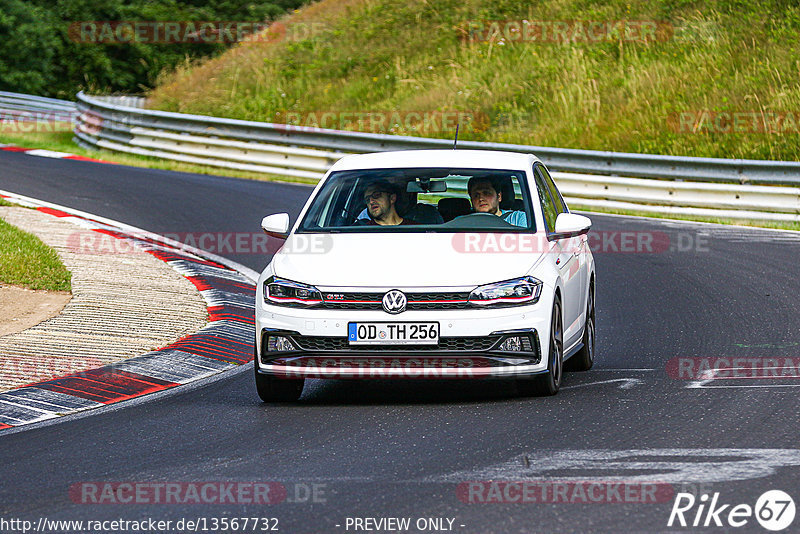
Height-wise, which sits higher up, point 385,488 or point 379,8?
point 379,8

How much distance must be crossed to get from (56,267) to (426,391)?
583 cm

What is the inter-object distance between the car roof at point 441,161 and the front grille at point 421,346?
5.71ft

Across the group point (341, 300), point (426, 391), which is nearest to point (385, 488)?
point (341, 300)

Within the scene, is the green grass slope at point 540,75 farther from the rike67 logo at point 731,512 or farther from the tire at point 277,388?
the rike67 logo at point 731,512

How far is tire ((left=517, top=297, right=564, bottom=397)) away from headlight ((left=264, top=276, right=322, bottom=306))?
1.42 metres

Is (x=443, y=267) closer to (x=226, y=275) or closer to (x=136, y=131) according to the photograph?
(x=226, y=275)

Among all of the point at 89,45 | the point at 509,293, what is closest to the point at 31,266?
the point at 509,293

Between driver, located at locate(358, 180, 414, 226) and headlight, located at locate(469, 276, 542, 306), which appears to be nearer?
headlight, located at locate(469, 276, 542, 306)

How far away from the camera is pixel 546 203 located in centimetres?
954

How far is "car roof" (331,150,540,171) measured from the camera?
9.40m

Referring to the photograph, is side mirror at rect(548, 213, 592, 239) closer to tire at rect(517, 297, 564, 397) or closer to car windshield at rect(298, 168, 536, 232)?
car windshield at rect(298, 168, 536, 232)

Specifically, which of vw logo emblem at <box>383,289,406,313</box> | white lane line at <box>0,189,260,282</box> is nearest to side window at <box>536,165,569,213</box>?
vw logo emblem at <box>383,289,406,313</box>

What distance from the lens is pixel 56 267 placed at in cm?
1336

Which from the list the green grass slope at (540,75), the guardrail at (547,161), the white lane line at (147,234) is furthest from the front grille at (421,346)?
the green grass slope at (540,75)
